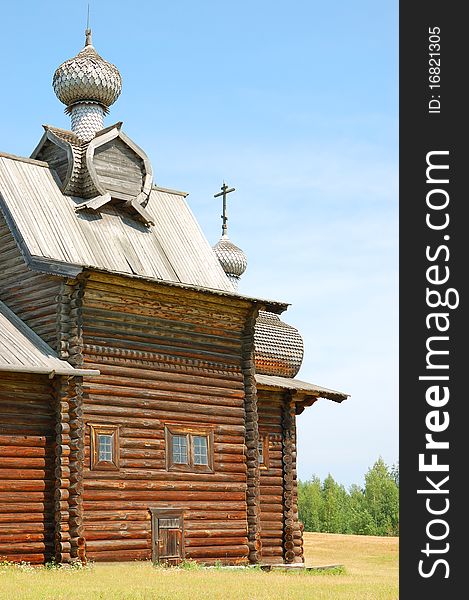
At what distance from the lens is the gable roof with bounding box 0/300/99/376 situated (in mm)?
18656

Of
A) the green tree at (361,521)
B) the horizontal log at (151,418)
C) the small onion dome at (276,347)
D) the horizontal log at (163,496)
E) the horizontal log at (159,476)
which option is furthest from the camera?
the green tree at (361,521)

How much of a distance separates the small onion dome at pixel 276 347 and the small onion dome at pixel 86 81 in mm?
7954

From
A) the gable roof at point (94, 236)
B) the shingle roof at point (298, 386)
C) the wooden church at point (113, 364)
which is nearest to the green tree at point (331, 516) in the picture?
the shingle roof at point (298, 386)

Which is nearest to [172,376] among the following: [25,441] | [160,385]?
[160,385]

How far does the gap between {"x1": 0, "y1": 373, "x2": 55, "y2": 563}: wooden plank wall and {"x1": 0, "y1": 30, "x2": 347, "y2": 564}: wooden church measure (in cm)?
3

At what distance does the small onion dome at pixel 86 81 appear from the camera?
2573cm

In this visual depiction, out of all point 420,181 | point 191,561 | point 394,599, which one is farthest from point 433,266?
point 191,561

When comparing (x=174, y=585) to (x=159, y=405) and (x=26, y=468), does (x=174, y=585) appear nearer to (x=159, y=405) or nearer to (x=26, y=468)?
(x=26, y=468)

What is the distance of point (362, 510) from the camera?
6994 centimetres

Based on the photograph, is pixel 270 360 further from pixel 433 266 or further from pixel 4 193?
pixel 433 266

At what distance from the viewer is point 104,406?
20.4 meters

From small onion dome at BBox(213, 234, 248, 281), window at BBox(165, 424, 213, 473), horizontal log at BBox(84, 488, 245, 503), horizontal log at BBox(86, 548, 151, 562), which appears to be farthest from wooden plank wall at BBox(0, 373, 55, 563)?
small onion dome at BBox(213, 234, 248, 281)

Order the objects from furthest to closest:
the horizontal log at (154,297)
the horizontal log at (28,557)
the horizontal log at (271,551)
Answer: the horizontal log at (271,551) → the horizontal log at (154,297) → the horizontal log at (28,557)

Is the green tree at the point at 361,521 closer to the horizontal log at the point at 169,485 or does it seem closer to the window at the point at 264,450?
the window at the point at 264,450
